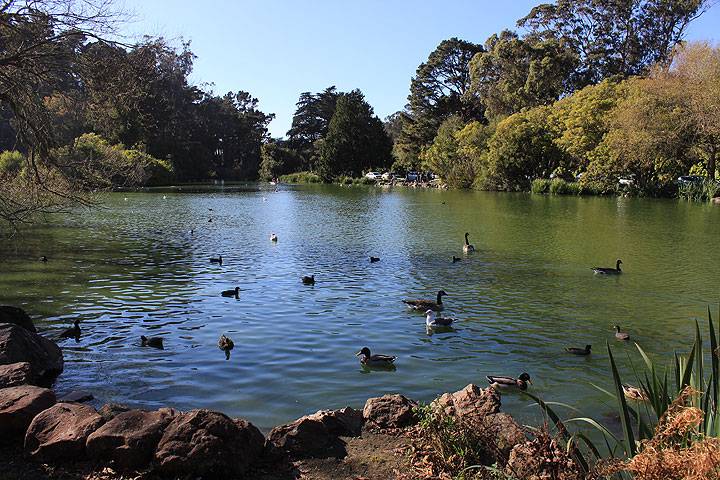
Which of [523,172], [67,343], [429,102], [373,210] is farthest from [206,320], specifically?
[429,102]

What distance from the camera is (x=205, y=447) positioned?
15.5 feet

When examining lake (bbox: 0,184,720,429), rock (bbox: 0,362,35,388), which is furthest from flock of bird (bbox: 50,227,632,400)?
rock (bbox: 0,362,35,388)

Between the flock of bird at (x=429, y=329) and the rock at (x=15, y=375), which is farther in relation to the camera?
the flock of bird at (x=429, y=329)

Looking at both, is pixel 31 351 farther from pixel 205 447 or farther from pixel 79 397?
pixel 205 447

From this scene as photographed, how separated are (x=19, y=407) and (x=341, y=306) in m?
7.64

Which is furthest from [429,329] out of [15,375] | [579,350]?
[15,375]

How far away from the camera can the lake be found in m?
8.01

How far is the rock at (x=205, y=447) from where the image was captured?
469cm

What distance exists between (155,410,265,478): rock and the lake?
176cm

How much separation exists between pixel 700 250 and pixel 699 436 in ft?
64.9

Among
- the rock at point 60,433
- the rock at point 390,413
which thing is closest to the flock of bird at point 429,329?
the rock at point 390,413

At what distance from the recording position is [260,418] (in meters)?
6.83

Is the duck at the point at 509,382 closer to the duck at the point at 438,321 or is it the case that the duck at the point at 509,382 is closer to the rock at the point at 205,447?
the duck at the point at 438,321

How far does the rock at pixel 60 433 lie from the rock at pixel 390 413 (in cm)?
258
